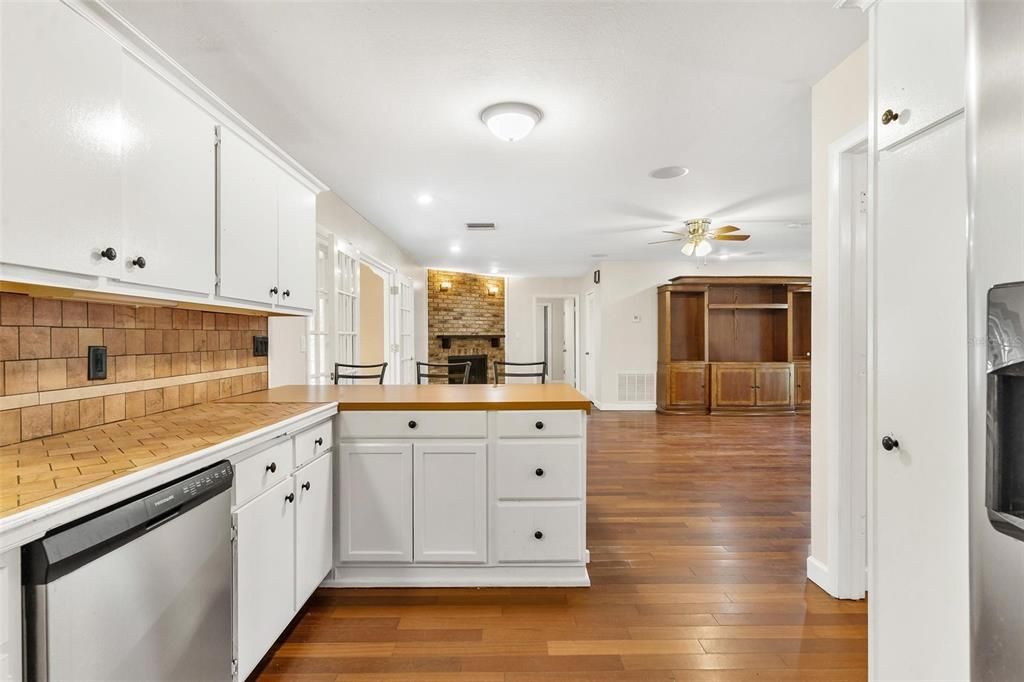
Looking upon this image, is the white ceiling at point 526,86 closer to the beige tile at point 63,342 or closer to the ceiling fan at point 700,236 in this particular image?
the ceiling fan at point 700,236

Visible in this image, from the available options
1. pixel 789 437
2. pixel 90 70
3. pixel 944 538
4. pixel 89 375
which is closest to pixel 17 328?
pixel 89 375

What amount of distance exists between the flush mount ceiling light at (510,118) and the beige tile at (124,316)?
185 centimetres

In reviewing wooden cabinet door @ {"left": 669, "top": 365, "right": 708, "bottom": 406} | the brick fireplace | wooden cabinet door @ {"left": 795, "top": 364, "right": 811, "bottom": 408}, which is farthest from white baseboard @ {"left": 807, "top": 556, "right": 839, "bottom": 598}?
the brick fireplace

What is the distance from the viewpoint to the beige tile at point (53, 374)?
4.85 ft

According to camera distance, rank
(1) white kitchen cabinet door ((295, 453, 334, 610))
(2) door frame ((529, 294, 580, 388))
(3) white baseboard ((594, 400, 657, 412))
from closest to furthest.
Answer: (1) white kitchen cabinet door ((295, 453, 334, 610)), (3) white baseboard ((594, 400, 657, 412)), (2) door frame ((529, 294, 580, 388))

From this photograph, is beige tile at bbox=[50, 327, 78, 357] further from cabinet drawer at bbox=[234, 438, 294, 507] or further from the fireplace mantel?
the fireplace mantel

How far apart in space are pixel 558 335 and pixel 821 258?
8680mm

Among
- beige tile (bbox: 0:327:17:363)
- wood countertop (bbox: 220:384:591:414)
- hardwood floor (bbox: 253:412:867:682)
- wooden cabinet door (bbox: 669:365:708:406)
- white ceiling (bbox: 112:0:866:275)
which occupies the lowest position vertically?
hardwood floor (bbox: 253:412:867:682)

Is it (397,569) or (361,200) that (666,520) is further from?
(361,200)

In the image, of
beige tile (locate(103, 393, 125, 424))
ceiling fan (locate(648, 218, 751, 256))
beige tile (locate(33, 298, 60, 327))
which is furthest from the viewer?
ceiling fan (locate(648, 218, 751, 256))

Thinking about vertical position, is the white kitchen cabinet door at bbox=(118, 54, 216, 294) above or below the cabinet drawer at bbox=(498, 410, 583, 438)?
above

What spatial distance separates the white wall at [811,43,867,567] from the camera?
212cm

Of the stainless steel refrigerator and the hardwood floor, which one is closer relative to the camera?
the stainless steel refrigerator

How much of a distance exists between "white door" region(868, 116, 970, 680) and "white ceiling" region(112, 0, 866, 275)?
101cm
